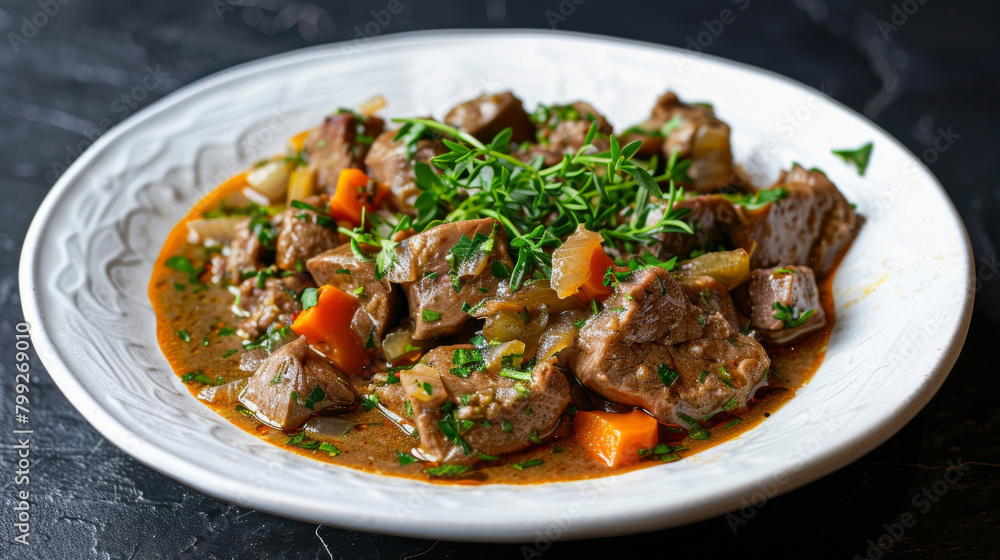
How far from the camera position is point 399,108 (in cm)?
581

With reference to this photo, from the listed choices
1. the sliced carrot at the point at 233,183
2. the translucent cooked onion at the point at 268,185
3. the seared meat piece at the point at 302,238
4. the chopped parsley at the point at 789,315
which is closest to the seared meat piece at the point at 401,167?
the seared meat piece at the point at 302,238

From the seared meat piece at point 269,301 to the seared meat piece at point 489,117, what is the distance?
1.45 m

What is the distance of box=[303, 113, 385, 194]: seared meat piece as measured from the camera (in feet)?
16.2

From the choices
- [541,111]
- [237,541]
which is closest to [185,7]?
[541,111]

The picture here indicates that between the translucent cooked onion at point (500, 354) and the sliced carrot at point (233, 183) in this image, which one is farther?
the sliced carrot at point (233, 183)

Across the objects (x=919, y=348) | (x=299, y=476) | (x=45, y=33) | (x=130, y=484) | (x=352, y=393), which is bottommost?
(x=45, y=33)

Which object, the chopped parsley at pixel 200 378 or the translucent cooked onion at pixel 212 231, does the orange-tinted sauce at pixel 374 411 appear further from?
the translucent cooked onion at pixel 212 231

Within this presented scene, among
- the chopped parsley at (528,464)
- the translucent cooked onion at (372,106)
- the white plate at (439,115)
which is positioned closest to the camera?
the white plate at (439,115)

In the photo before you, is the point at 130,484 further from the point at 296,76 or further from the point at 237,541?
the point at 296,76

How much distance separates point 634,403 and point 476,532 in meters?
1.16

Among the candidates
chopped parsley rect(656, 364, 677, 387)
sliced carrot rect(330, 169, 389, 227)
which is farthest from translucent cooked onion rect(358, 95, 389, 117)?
chopped parsley rect(656, 364, 677, 387)

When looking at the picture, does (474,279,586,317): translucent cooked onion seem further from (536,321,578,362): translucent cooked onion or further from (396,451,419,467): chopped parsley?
(396,451,419,467): chopped parsley

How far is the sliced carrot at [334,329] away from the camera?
12.5 feet

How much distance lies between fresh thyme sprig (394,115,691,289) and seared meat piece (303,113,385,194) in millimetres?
918
